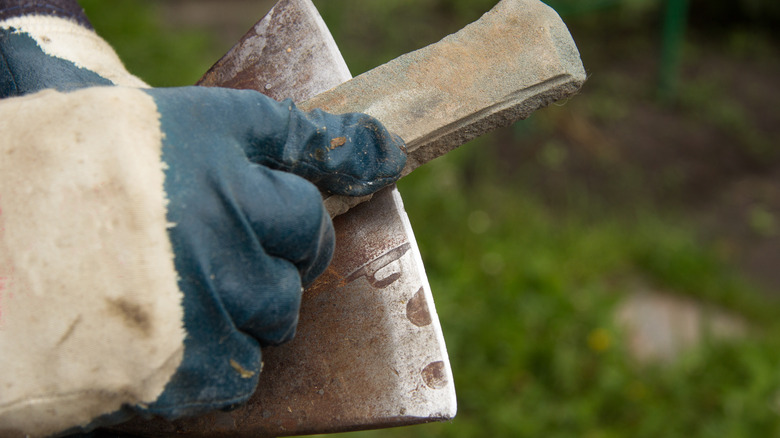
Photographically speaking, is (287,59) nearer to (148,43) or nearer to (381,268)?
(381,268)

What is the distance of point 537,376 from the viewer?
2.33 meters

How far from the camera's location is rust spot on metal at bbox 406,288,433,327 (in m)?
1.02

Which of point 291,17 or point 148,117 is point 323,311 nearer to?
point 148,117

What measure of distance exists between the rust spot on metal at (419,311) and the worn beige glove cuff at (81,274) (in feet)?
1.28

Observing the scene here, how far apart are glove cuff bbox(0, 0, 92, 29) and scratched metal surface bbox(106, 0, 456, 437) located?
647 millimetres

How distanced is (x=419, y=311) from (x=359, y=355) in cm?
13

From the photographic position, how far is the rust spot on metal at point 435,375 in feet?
3.29

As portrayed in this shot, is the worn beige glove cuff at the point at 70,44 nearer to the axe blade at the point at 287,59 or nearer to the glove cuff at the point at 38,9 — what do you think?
the glove cuff at the point at 38,9

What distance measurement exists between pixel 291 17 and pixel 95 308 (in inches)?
28.9

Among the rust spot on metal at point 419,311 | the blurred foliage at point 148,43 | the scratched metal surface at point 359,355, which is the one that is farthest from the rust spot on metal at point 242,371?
the blurred foliage at point 148,43

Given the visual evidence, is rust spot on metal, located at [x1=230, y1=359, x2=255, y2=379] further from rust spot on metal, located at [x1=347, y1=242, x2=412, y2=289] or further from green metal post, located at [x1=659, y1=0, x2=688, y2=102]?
green metal post, located at [x1=659, y1=0, x2=688, y2=102]

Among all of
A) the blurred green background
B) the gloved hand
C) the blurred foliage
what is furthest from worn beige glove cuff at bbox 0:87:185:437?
the blurred foliage

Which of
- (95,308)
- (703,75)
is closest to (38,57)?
(95,308)

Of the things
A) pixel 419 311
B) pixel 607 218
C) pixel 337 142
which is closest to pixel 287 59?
pixel 337 142
